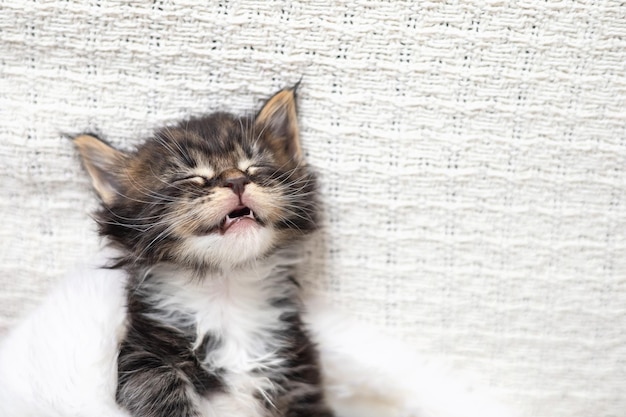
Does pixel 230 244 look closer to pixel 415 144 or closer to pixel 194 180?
pixel 194 180

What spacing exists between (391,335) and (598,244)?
510 mm

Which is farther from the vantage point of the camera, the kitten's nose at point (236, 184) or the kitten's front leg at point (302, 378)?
the kitten's front leg at point (302, 378)

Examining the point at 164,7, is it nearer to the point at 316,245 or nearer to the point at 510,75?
the point at 316,245

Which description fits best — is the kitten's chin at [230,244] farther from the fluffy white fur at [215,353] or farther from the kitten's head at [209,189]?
the fluffy white fur at [215,353]

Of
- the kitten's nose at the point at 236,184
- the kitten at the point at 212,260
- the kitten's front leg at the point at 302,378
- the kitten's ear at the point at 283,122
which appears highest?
the kitten's ear at the point at 283,122

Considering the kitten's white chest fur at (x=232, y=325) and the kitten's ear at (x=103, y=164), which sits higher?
the kitten's ear at (x=103, y=164)

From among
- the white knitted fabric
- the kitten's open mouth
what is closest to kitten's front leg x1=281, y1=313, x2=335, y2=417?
the white knitted fabric

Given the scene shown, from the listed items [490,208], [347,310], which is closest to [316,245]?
[347,310]

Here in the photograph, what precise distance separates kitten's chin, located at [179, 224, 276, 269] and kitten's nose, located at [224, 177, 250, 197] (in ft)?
0.19

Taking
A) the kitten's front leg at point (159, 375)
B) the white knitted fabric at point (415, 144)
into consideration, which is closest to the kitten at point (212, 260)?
the kitten's front leg at point (159, 375)

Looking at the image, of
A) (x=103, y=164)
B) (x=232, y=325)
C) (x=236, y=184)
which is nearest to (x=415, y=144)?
(x=236, y=184)

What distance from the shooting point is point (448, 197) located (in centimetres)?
143

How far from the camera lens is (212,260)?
4.04 feet

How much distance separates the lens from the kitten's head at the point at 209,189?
119cm
